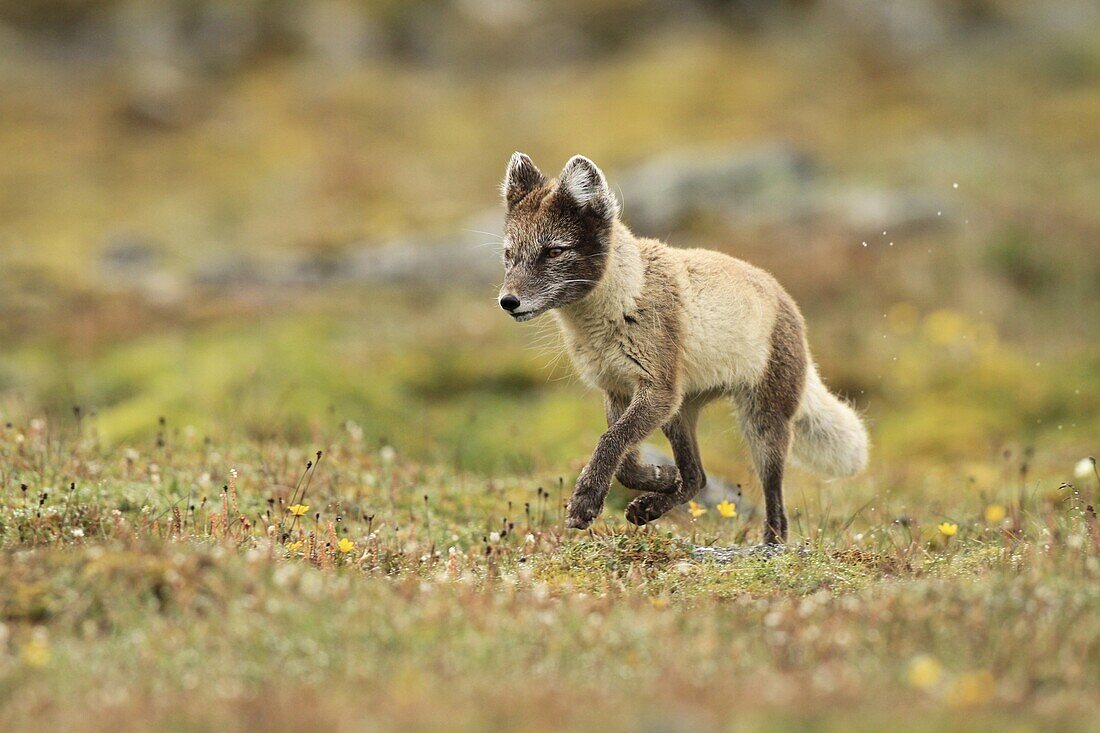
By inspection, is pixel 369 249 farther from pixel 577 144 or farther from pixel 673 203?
pixel 577 144

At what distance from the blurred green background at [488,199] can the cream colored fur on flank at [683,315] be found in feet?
2.88

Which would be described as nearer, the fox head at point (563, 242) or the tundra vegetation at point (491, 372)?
the tundra vegetation at point (491, 372)

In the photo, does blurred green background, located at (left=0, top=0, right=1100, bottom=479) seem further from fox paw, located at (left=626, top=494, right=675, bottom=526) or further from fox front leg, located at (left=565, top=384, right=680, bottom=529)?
fox paw, located at (left=626, top=494, right=675, bottom=526)

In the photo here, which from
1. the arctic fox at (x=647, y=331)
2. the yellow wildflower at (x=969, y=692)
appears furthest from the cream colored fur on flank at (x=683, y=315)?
the yellow wildflower at (x=969, y=692)

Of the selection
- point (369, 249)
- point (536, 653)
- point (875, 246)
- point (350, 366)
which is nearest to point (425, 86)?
point (369, 249)

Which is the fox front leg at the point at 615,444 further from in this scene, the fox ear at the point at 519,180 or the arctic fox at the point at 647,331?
the fox ear at the point at 519,180

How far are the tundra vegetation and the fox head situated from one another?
Result: 156 cm

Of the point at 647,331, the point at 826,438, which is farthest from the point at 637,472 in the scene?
the point at 826,438

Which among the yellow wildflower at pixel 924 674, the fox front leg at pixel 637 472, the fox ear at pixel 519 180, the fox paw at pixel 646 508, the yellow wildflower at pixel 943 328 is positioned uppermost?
the fox ear at pixel 519 180

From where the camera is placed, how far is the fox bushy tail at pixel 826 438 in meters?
11.2

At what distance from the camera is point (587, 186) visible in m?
9.45

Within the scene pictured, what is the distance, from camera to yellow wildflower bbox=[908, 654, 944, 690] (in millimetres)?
5270

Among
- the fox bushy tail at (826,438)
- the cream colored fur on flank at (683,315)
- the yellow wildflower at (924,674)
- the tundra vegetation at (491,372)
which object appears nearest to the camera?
the yellow wildflower at (924,674)

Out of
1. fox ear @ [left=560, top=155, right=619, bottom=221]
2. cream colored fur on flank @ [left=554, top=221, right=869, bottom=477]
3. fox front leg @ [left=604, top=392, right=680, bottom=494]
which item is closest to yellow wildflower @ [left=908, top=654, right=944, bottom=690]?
cream colored fur on flank @ [left=554, top=221, right=869, bottom=477]
